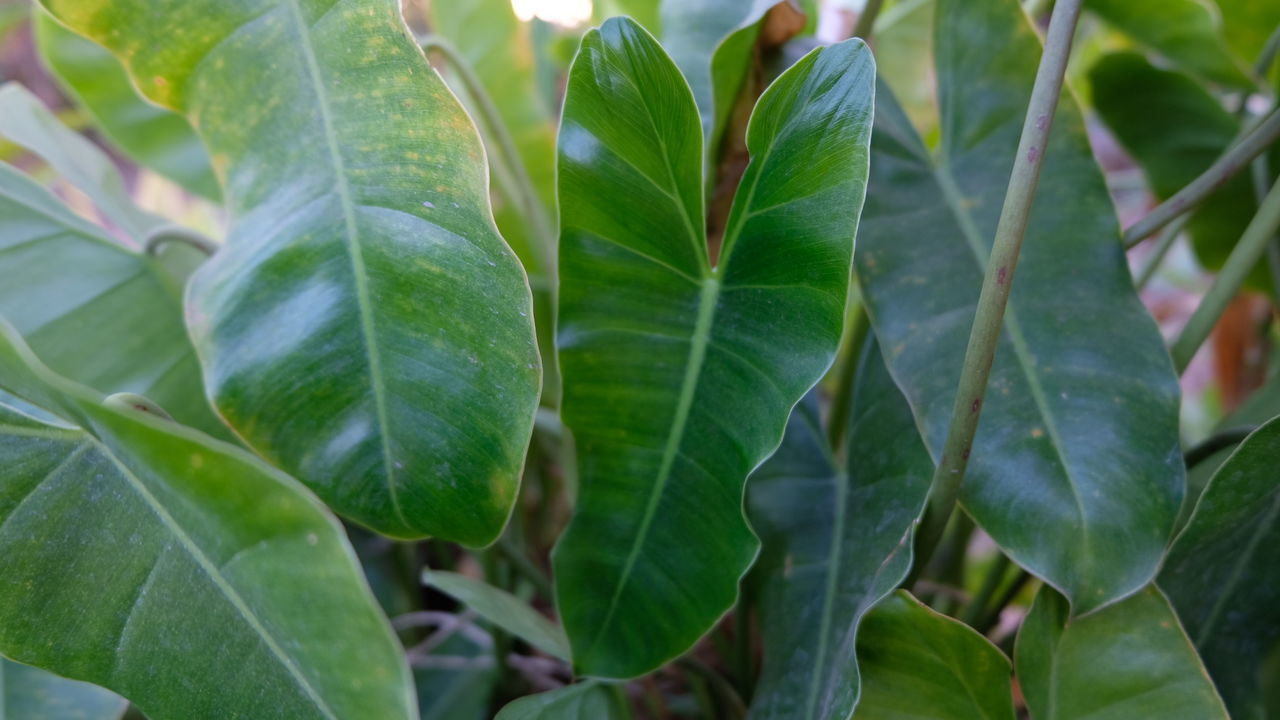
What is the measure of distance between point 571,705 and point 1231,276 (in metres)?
0.49

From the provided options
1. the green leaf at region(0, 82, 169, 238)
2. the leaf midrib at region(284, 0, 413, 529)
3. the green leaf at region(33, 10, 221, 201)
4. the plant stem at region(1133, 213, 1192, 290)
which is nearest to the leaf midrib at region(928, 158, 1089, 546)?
the plant stem at region(1133, 213, 1192, 290)

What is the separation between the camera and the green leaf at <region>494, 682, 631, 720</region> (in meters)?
0.46

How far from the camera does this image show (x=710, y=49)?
1.96ft

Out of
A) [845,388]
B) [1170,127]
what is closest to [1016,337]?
[845,388]

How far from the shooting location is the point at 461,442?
0.38 metres

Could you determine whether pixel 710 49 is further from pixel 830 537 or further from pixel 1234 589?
pixel 1234 589

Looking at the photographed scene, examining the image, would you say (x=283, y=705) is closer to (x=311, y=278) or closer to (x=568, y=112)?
(x=311, y=278)

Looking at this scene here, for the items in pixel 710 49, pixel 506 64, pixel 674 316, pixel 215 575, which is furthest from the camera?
pixel 506 64

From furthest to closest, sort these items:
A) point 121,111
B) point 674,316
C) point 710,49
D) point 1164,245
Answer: point 121,111 < point 1164,245 < point 710,49 < point 674,316

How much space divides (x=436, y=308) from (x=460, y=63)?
342 millimetres

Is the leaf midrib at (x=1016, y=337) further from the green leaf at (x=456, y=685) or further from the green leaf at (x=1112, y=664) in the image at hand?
the green leaf at (x=456, y=685)

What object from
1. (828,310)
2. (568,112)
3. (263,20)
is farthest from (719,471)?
(263,20)

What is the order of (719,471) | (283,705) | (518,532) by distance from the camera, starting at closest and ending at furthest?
(283,705) < (719,471) < (518,532)

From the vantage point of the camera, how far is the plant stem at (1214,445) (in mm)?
535
